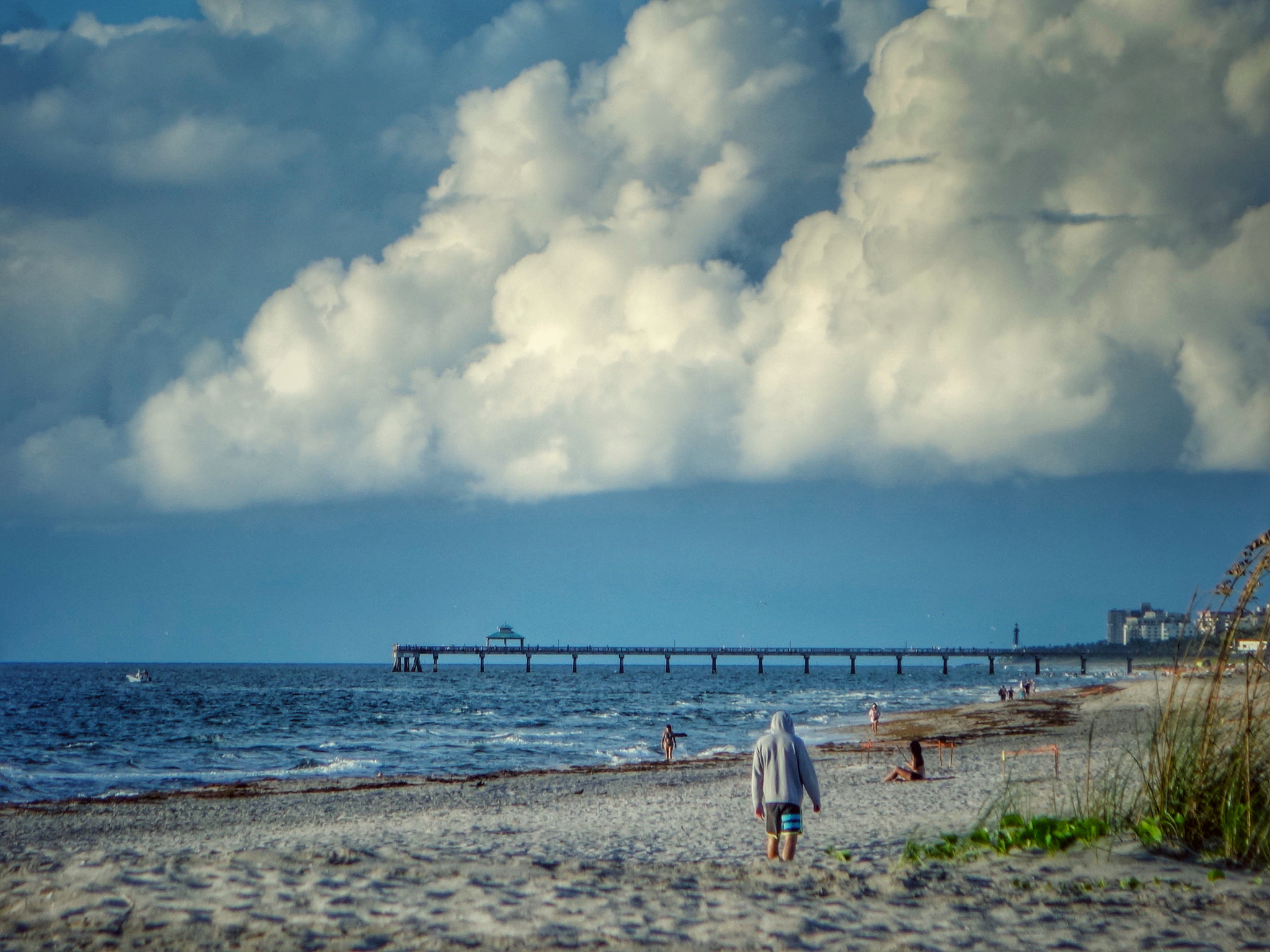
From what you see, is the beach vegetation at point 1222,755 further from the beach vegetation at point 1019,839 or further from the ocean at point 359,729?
the ocean at point 359,729

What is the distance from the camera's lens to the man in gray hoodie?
28.8 ft

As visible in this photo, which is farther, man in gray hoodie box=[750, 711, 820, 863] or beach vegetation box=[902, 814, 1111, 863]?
man in gray hoodie box=[750, 711, 820, 863]

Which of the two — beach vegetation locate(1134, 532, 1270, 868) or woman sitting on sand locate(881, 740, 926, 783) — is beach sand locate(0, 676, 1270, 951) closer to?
beach vegetation locate(1134, 532, 1270, 868)

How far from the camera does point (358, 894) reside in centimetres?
675

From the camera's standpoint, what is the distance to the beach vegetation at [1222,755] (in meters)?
7.87

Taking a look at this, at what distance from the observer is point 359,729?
42.4 m

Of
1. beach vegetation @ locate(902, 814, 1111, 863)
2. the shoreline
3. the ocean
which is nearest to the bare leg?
beach vegetation @ locate(902, 814, 1111, 863)

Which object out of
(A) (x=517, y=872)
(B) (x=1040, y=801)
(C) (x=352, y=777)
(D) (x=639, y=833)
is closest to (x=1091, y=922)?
(A) (x=517, y=872)

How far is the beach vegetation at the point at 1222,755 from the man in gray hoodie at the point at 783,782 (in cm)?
276

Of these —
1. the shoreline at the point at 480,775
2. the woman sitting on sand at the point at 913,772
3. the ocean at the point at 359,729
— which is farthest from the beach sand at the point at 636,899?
the ocean at the point at 359,729

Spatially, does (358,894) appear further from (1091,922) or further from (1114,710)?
(1114,710)

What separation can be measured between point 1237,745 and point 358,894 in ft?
22.6

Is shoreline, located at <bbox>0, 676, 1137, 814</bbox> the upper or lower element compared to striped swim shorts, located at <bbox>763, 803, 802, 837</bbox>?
lower

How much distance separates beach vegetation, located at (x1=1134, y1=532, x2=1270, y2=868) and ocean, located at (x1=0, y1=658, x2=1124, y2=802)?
20.8 metres
